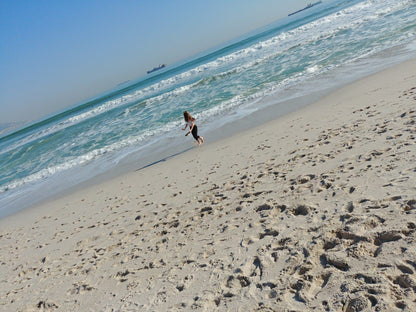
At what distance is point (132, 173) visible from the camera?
1014 cm

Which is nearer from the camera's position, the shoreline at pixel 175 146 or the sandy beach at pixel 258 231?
the sandy beach at pixel 258 231

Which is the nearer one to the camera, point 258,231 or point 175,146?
point 258,231

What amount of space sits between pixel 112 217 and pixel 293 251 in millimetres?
4815

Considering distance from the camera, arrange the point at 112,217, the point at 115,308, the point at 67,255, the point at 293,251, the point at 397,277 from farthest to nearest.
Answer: the point at 112,217 < the point at 67,255 < the point at 115,308 < the point at 293,251 < the point at 397,277

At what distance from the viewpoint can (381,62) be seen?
488 inches

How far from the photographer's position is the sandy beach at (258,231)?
2.97 meters

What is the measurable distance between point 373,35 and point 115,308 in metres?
21.4

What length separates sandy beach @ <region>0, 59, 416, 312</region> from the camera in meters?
2.97

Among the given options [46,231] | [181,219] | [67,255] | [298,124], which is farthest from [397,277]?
[46,231]

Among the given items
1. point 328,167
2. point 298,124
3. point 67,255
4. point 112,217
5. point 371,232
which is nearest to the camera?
point 371,232

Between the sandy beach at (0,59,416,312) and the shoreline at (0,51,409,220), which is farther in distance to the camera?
the shoreline at (0,51,409,220)

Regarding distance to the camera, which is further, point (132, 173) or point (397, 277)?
point (132, 173)

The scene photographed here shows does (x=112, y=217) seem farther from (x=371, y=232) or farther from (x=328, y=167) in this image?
(x=371, y=232)

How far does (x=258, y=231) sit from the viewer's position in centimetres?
417
